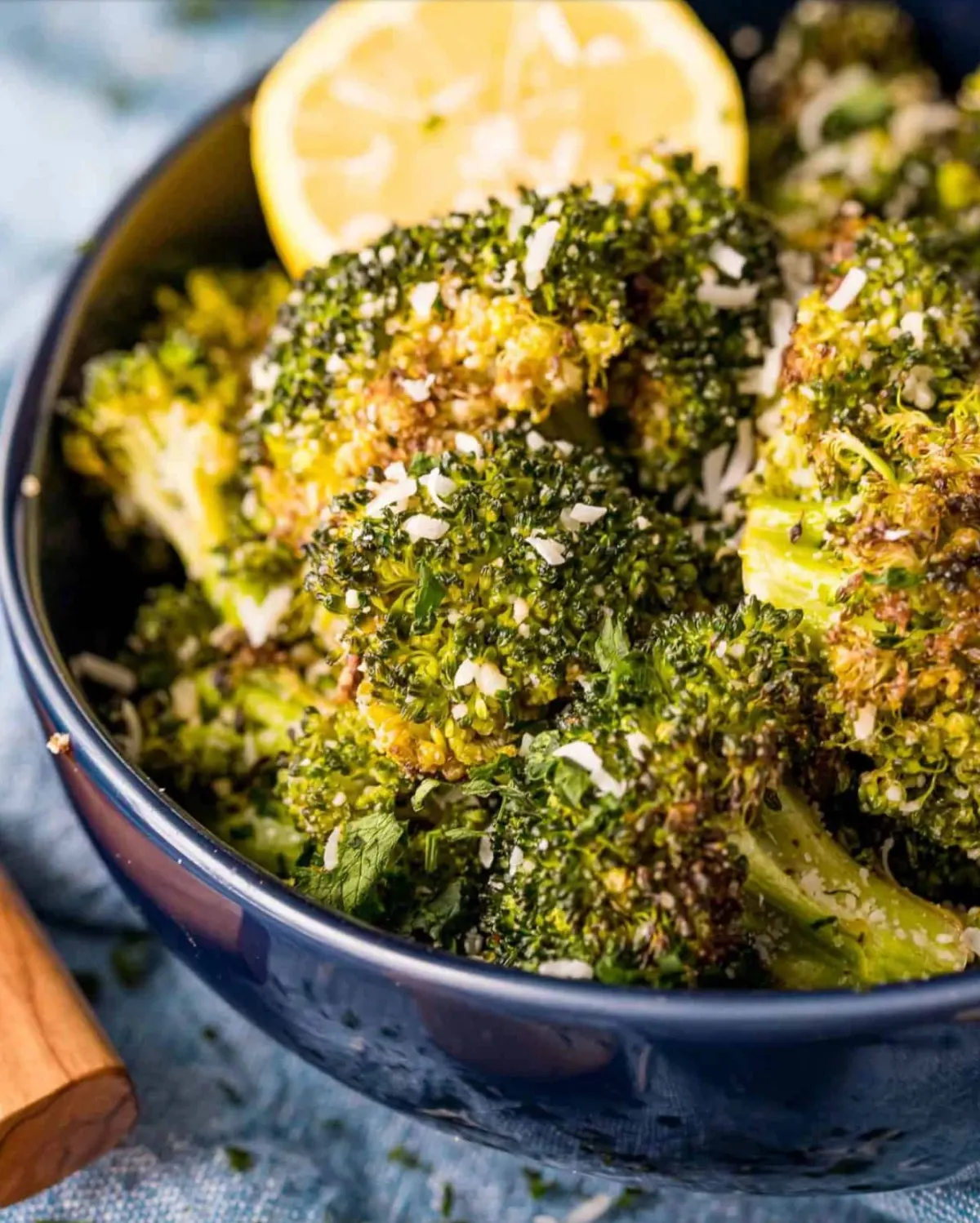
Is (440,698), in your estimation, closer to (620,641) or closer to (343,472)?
(620,641)

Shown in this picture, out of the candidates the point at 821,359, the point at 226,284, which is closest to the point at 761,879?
the point at 821,359

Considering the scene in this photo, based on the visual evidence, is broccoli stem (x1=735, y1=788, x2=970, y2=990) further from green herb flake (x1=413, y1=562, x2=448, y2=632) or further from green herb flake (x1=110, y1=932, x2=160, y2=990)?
green herb flake (x1=110, y1=932, x2=160, y2=990)

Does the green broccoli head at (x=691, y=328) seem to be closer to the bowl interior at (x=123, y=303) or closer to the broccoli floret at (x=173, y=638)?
the broccoli floret at (x=173, y=638)

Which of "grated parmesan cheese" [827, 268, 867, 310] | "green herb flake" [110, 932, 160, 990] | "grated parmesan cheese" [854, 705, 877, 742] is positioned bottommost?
"green herb flake" [110, 932, 160, 990]

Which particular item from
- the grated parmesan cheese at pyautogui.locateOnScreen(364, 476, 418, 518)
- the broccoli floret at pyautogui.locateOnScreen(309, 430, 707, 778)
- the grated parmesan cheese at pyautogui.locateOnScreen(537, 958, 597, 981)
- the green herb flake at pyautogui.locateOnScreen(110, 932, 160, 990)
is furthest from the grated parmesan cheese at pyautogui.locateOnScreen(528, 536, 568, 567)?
the green herb flake at pyautogui.locateOnScreen(110, 932, 160, 990)

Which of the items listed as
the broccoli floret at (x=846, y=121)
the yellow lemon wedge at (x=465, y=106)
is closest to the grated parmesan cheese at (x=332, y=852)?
the yellow lemon wedge at (x=465, y=106)

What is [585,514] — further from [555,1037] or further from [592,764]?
[555,1037]
